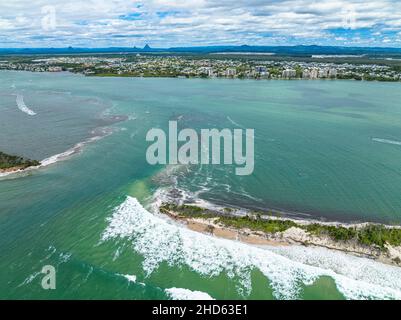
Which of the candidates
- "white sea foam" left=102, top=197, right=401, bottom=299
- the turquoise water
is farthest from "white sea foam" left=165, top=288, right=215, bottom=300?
"white sea foam" left=102, top=197, right=401, bottom=299

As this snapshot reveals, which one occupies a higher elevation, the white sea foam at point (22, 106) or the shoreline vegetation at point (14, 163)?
the shoreline vegetation at point (14, 163)

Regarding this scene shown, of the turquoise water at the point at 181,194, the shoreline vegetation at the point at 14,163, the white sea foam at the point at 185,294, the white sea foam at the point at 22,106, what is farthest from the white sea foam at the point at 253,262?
the white sea foam at the point at 22,106

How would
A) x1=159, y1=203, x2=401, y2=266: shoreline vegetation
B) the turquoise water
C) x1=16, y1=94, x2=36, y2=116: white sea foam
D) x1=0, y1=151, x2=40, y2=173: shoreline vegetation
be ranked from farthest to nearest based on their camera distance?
x1=16, y1=94, x2=36, y2=116: white sea foam → x1=0, y1=151, x2=40, y2=173: shoreline vegetation → x1=159, y1=203, x2=401, y2=266: shoreline vegetation → the turquoise water

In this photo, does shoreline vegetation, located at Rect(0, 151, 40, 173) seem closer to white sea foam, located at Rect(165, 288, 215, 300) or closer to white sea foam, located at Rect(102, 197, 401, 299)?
white sea foam, located at Rect(102, 197, 401, 299)

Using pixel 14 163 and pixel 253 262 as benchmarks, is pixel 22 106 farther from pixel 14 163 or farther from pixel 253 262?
pixel 253 262

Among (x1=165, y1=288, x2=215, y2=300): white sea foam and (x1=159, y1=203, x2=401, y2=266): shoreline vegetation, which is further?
(x1=159, y1=203, x2=401, y2=266): shoreline vegetation

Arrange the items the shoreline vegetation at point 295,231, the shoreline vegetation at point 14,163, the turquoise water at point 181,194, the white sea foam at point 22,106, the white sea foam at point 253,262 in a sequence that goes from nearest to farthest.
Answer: the white sea foam at point 253,262, the turquoise water at point 181,194, the shoreline vegetation at point 295,231, the shoreline vegetation at point 14,163, the white sea foam at point 22,106

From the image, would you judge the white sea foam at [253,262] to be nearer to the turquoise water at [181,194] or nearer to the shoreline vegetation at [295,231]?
the turquoise water at [181,194]
